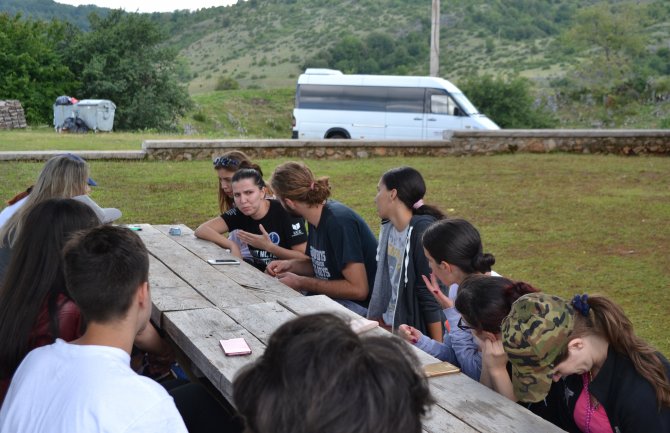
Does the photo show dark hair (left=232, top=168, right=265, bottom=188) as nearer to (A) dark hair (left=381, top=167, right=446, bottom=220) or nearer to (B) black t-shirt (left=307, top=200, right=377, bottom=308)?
(B) black t-shirt (left=307, top=200, right=377, bottom=308)

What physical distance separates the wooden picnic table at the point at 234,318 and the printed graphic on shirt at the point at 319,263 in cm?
42

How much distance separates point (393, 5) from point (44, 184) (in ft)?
195

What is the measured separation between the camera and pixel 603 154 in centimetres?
1484

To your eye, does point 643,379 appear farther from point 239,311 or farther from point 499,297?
point 239,311

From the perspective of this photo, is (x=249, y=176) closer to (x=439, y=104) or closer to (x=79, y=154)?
(x=79, y=154)

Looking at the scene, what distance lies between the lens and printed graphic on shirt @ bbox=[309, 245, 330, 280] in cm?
445

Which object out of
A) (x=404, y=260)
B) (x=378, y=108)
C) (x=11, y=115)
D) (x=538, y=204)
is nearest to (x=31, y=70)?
(x=11, y=115)

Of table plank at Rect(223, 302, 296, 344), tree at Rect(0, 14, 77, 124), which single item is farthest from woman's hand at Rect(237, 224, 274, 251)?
tree at Rect(0, 14, 77, 124)

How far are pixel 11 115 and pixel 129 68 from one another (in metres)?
5.58

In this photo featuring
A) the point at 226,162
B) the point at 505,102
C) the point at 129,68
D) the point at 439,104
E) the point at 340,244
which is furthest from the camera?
the point at 505,102

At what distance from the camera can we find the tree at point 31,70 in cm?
2264

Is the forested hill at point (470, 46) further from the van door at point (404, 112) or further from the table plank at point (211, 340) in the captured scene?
the table plank at point (211, 340)

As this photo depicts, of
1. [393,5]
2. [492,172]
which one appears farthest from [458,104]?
[393,5]

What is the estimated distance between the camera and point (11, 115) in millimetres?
20094
